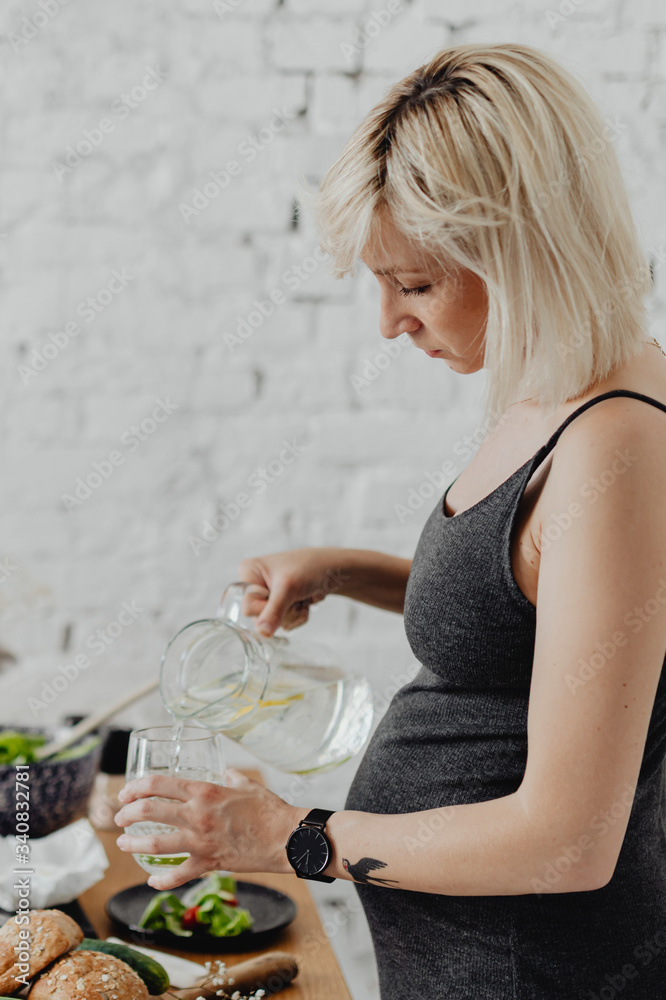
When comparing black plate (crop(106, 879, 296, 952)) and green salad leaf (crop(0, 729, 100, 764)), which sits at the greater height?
green salad leaf (crop(0, 729, 100, 764))

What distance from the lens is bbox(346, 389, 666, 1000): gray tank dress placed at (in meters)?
0.65

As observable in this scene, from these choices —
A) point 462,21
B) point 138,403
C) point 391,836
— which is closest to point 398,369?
point 138,403

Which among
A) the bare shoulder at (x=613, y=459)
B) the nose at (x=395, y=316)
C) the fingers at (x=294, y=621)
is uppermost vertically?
the nose at (x=395, y=316)

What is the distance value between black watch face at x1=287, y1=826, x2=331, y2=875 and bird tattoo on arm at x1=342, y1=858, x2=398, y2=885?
0.02m

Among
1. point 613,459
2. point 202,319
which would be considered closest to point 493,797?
point 613,459

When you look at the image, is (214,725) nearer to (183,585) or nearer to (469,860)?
(469,860)

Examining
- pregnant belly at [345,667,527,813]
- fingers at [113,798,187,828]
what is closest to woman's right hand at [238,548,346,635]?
pregnant belly at [345,667,527,813]

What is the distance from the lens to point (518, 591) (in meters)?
0.63

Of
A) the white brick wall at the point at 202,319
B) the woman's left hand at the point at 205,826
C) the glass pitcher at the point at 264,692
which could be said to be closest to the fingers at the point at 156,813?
→ the woman's left hand at the point at 205,826

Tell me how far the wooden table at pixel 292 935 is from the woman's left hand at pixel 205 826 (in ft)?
0.69

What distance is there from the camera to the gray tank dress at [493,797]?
2.14ft

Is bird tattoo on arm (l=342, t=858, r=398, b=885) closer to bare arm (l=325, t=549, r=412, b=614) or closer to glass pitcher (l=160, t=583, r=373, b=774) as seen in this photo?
glass pitcher (l=160, t=583, r=373, b=774)

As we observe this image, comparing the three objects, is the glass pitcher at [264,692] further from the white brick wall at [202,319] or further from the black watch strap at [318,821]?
the white brick wall at [202,319]

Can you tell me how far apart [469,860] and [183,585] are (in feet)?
2.98
